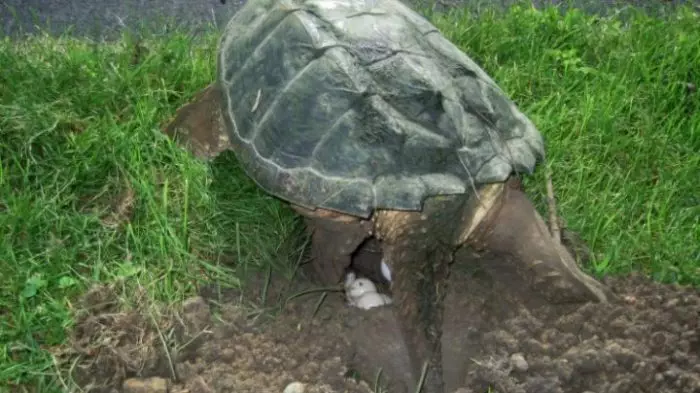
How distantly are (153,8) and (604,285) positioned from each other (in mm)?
3056

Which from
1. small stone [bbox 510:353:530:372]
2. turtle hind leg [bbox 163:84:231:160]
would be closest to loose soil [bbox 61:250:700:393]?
small stone [bbox 510:353:530:372]

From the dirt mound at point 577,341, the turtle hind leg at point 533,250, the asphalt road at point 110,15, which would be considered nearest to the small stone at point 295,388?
the dirt mound at point 577,341

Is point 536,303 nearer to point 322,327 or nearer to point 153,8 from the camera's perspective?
point 322,327

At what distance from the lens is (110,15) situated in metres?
4.52

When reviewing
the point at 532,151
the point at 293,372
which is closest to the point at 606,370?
the point at 532,151

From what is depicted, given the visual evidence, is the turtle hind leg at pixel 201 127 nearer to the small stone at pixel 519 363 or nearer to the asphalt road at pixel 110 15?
the asphalt road at pixel 110 15

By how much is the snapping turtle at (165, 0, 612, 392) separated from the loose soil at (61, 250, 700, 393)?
0.38 ft

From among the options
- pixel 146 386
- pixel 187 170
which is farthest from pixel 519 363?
pixel 187 170

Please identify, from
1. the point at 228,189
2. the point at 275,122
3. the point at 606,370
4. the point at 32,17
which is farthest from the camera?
the point at 32,17

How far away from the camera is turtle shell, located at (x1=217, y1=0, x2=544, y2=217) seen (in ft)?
8.03

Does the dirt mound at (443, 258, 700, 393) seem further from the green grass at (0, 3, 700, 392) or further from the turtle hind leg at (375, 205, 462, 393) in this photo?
the green grass at (0, 3, 700, 392)

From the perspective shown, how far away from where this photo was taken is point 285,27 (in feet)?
9.07

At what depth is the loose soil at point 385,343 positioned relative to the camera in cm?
241

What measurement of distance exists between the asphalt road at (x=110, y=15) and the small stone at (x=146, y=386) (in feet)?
7.53
